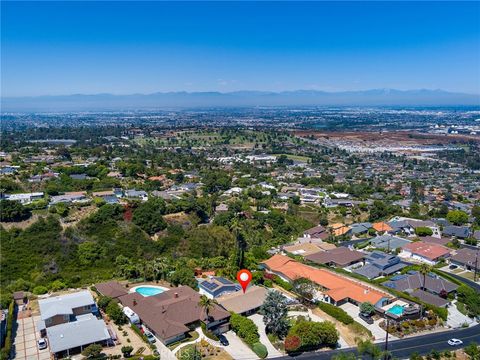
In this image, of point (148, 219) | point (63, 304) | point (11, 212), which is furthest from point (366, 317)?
point (11, 212)

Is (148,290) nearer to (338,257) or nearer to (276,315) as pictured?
(276,315)

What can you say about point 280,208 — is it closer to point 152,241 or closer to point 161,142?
point 152,241

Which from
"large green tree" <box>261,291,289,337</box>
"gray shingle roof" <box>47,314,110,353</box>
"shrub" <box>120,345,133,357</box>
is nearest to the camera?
"shrub" <box>120,345,133,357</box>

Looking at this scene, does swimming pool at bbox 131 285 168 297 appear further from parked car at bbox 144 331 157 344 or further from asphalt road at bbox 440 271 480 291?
asphalt road at bbox 440 271 480 291

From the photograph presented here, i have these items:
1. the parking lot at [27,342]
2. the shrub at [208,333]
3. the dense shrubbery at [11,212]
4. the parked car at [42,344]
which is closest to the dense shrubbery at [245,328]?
the shrub at [208,333]

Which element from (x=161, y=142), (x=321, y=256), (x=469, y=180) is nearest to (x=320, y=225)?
(x=321, y=256)

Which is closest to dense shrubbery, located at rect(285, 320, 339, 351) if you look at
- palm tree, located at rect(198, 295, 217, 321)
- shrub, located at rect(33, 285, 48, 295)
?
palm tree, located at rect(198, 295, 217, 321)
